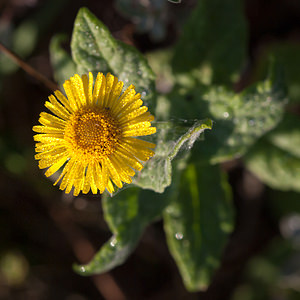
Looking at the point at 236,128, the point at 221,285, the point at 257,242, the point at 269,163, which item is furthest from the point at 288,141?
the point at 221,285

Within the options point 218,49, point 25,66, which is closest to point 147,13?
point 218,49

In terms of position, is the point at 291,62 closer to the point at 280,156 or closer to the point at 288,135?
the point at 288,135

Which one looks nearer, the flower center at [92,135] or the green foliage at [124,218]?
the flower center at [92,135]

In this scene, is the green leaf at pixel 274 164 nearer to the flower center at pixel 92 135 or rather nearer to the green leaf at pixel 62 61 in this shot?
the flower center at pixel 92 135

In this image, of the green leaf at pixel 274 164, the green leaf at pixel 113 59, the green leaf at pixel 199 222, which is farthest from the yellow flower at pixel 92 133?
the green leaf at pixel 274 164

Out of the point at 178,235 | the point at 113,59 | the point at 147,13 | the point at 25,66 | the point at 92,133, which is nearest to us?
the point at 92,133

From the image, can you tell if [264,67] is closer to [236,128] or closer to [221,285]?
[236,128]
